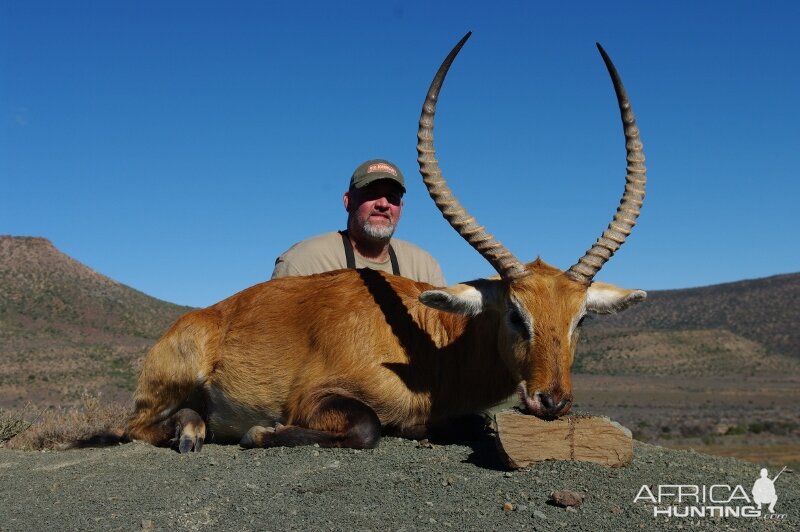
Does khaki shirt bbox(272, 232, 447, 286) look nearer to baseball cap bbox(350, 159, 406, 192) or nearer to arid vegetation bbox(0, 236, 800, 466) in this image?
baseball cap bbox(350, 159, 406, 192)

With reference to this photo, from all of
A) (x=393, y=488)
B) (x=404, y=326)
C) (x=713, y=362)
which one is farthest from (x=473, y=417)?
(x=713, y=362)

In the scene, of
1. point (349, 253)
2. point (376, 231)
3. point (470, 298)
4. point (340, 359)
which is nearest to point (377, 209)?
point (376, 231)

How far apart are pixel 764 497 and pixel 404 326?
3.28 metres

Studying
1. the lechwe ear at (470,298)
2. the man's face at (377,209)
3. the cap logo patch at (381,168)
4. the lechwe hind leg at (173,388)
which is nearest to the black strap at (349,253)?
the man's face at (377,209)

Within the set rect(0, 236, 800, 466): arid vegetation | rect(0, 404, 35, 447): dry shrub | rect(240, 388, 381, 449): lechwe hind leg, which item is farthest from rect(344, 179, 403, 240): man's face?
rect(0, 404, 35, 447): dry shrub

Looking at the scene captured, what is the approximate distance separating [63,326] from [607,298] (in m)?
56.0

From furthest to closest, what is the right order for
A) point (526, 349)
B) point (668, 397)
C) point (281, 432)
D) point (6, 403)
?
point (668, 397) < point (6, 403) < point (281, 432) < point (526, 349)

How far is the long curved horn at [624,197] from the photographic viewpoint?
6820 millimetres

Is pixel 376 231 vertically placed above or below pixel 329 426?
above

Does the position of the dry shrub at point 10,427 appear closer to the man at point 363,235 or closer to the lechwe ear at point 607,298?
the man at point 363,235

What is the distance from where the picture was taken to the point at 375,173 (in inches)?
410

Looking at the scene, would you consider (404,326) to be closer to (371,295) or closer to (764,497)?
(371,295)

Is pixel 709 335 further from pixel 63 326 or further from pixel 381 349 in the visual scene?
pixel 381 349

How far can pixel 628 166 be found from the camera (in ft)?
23.4
